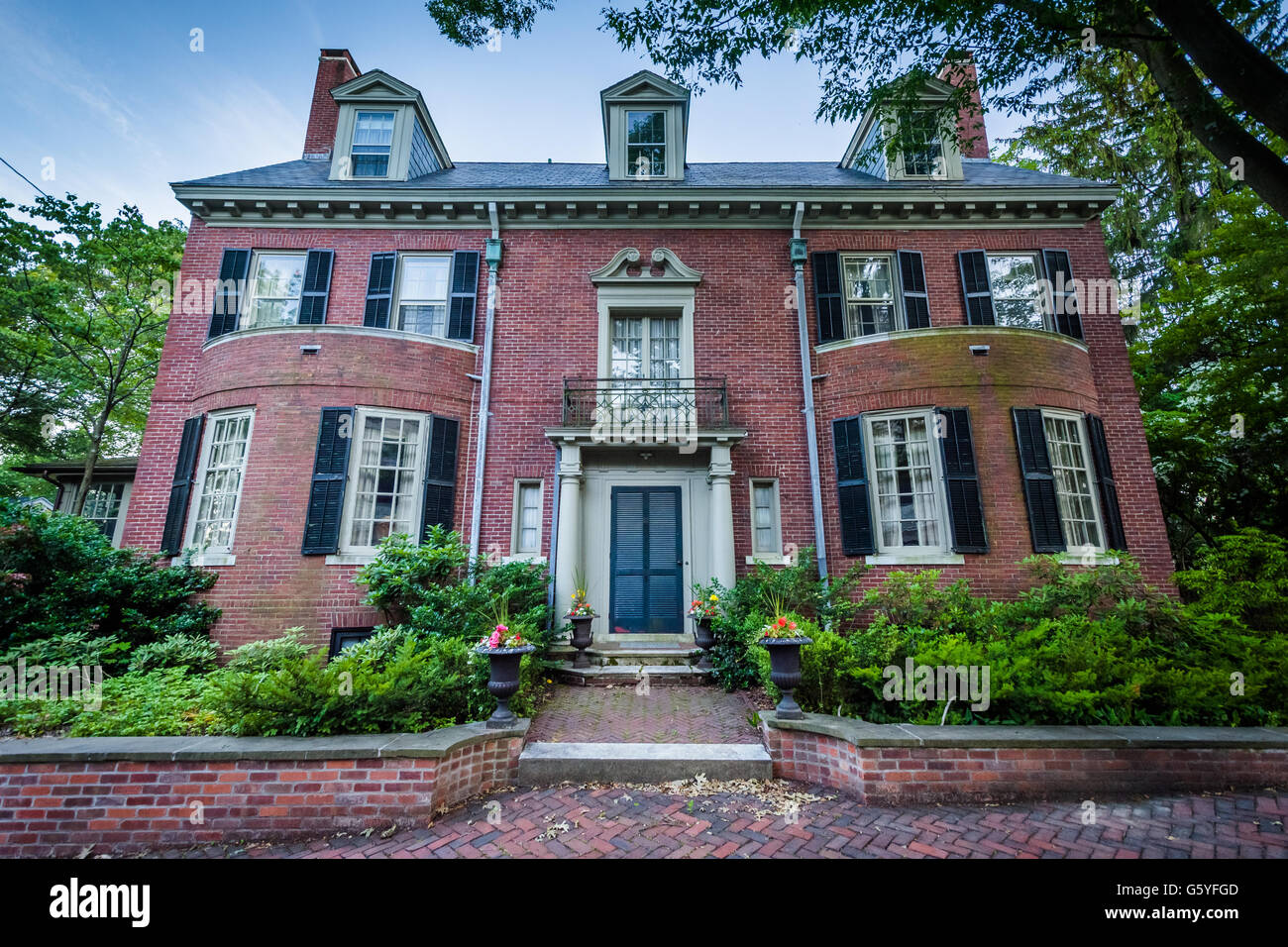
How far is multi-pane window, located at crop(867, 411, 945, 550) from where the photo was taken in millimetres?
7797

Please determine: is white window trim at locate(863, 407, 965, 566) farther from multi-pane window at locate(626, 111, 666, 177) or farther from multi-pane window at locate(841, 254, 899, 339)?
multi-pane window at locate(626, 111, 666, 177)

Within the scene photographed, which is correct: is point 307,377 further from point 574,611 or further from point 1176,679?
point 1176,679

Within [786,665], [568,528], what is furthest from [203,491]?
[786,665]

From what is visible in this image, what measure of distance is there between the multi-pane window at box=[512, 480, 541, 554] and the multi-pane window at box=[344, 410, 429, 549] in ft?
5.08

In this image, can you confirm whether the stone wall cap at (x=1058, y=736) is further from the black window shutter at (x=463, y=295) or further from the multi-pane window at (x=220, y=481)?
the multi-pane window at (x=220, y=481)

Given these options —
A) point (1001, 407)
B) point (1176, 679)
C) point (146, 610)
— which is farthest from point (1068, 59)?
point (146, 610)

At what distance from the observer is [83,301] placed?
13453mm

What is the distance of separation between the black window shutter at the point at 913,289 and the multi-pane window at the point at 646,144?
16.5 feet

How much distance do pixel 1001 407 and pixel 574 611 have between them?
294 inches

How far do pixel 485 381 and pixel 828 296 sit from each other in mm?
6249

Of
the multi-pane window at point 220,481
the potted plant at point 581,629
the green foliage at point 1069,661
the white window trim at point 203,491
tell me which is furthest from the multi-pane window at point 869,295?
the multi-pane window at point 220,481

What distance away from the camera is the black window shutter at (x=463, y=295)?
28.5 feet

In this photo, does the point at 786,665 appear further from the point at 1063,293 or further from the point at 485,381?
the point at 1063,293
